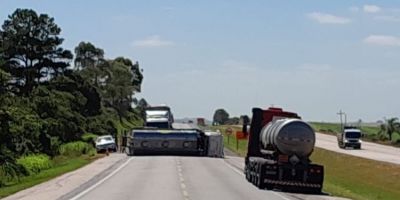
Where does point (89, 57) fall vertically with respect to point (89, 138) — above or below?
above

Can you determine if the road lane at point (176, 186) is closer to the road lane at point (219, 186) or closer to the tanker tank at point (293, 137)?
the road lane at point (219, 186)

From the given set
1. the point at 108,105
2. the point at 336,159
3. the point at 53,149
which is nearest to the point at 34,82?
the point at 53,149

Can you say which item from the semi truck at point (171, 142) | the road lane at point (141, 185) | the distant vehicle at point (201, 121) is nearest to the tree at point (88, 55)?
the distant vehicle at point (201, 121)

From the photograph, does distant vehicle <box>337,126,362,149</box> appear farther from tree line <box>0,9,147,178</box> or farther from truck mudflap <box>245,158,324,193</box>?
truck mudflap <box>245,158,324,193</box>

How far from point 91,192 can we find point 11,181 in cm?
1652

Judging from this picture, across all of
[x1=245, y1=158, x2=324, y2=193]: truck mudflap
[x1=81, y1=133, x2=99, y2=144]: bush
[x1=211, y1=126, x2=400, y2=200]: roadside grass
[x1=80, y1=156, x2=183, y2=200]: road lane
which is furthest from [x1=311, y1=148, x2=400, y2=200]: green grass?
[x1=81, y1=133, x2=99, y2=144]: bush

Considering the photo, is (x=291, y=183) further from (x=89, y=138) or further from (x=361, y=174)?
(x=89, y=138)

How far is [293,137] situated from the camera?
3469 centimetres

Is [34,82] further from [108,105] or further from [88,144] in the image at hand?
[108,105]

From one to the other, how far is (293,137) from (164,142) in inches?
1238

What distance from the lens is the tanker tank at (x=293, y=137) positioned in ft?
113

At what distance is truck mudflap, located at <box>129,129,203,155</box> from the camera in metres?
65.2

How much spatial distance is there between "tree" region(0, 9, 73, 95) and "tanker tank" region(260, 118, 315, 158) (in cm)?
Answer: 6464

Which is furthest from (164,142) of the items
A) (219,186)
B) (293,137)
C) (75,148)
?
(219,186)
